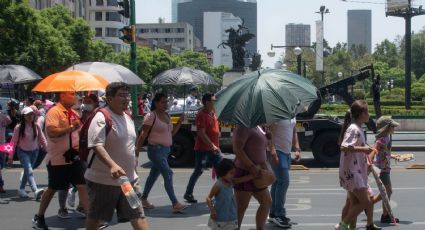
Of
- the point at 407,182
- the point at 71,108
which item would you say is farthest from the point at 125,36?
the point at 71,108

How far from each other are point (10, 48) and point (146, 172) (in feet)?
83.1

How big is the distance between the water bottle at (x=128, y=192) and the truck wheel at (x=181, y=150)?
920 cm

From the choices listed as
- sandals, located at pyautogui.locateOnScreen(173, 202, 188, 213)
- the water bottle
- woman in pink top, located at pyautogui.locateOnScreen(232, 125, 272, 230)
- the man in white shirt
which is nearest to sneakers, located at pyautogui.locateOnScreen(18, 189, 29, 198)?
sandals, located at pyautogui.locateOnScreen(173, 202, 188, 213)

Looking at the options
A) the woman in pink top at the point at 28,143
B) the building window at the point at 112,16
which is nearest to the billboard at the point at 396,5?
the woman in pink top at the point at 28,143

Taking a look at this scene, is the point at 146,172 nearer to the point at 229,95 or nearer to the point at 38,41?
the point at 229,95

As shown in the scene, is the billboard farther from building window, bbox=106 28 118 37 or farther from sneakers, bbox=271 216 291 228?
building window, bbox=106 28 118 37

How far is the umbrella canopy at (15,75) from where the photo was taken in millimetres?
17391

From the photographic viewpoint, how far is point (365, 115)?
7.35 metres

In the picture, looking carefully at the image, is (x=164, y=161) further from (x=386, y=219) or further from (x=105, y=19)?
(x=105, y=19)

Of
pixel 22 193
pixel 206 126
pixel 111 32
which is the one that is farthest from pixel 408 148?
pixel 111 32

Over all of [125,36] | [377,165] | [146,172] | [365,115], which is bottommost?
[146,172]

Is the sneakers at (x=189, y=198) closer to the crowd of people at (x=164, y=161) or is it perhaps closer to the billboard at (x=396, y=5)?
the crowd of people at (x=164, y=161)

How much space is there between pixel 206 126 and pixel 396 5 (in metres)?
43.8

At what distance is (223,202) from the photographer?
6719mm
